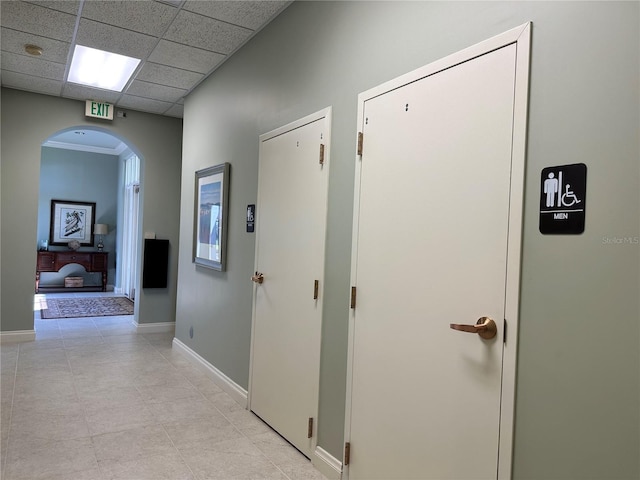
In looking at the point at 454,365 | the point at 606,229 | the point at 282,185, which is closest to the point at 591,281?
the point at 606,229

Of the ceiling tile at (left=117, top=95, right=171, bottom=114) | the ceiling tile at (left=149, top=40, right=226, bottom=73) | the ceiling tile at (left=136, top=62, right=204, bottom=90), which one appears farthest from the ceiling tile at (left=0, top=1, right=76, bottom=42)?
the ceiling tile at (left=117, top=95, right=171, bottom=114)

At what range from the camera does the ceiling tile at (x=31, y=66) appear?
4.16m

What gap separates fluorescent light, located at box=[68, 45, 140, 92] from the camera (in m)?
4.11

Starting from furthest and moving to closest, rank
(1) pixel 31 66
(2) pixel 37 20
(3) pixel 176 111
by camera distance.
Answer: (3) pixel 176 111
(1) pixel 31 66
(2) pixel 37 20

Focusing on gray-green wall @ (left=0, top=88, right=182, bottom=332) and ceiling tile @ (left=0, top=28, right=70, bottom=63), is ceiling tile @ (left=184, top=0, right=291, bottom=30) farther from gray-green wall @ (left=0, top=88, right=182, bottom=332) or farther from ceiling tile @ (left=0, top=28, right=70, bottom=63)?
gray-green wall @ (left=0, top=88, right=182, bottom=332)

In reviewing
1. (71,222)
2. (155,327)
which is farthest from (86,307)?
(71,222)

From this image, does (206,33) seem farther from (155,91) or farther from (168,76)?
(155,91)

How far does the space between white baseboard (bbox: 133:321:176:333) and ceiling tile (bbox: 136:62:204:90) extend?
315 centimetres

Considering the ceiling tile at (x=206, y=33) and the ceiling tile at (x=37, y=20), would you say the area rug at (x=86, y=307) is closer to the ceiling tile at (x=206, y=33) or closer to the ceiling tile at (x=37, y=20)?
the ceiling tile at (x=37, y=20)

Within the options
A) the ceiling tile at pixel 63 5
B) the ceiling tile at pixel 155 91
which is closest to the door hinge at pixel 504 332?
the ceiling tile at pixel 63 5

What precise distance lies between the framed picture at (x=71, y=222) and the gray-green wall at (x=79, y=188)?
9 centimetres

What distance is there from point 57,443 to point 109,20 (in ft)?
9.84

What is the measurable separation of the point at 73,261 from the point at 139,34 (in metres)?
6.93

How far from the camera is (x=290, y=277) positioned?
9.43 ft
